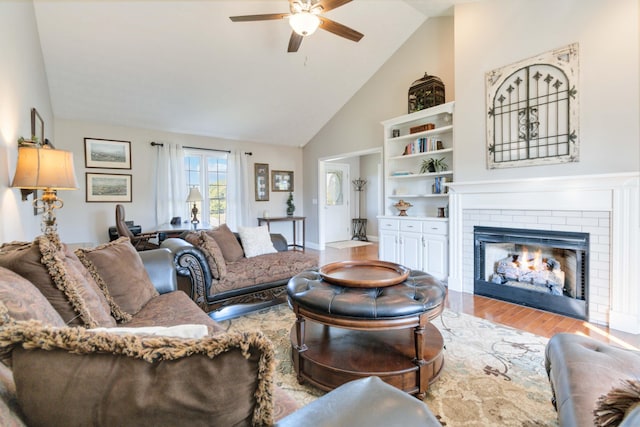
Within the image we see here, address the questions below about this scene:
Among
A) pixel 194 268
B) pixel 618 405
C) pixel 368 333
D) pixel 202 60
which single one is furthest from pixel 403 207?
pixel 618 405

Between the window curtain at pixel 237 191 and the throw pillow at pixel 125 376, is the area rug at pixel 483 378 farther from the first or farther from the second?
the window curtain at pixel 237 191

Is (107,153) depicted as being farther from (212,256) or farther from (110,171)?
(212,256)

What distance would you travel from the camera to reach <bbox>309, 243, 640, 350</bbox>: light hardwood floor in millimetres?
2457

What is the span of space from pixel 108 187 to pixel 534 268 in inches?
241

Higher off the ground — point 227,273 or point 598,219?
point 598,219

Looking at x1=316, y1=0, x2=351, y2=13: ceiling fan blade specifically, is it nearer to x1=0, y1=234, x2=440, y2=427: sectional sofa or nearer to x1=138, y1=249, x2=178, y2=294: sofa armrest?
x1=138, y1=249, x2=178, y2=294: sofa armrest

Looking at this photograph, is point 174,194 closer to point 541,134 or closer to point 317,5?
point 317,5

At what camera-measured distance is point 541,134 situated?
306 cm

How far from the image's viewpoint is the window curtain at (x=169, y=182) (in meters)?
5.31

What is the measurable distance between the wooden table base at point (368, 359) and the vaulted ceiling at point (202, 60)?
3740 mm

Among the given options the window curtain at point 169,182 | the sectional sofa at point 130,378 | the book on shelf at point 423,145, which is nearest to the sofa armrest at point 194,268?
the sectional sofa at point 130,378

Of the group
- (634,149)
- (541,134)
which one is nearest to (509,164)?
(541,134)

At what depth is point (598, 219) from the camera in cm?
270

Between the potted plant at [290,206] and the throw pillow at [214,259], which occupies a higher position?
the potted plant at [290,206]
